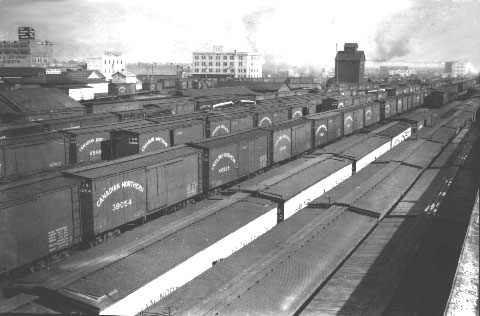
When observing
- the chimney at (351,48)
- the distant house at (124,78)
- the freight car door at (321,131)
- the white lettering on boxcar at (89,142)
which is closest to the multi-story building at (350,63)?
the chimney at (351,48)

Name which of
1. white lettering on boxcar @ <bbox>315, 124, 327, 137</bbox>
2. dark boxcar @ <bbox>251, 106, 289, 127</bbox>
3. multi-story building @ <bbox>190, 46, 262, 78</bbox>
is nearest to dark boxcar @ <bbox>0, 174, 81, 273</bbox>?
dark boxcar @ <bbox>251, 106, 289, 127</bbox>

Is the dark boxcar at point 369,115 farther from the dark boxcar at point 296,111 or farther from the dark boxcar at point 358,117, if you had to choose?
the dark boxcar at point 296,111

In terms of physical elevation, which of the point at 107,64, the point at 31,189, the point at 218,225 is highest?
the point at 107,64

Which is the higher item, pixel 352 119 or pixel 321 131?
pixel 352 119

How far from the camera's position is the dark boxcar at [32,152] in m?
22.0

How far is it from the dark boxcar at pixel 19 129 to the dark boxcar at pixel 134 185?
37.6ft

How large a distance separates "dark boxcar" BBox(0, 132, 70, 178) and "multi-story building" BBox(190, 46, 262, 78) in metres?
114

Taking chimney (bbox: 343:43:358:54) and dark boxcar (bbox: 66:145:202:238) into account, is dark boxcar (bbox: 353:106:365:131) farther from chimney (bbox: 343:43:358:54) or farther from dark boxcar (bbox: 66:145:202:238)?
chimney (bbox: 343:43:358:54)

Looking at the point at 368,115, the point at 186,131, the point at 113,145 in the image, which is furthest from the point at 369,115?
the point at 113,145

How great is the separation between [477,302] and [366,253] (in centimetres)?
646

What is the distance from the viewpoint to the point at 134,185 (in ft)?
61.5

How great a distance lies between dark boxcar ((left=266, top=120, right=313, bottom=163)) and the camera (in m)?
30.2

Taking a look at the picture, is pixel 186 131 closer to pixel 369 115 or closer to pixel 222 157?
pixel 222 157

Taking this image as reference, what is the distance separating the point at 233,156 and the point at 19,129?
44.4 feet
